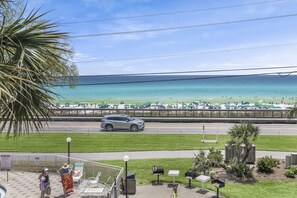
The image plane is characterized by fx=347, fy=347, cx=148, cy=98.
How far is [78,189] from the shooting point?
1662 centimetres

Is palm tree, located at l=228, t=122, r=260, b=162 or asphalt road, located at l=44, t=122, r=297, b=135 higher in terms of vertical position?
palm tree, located at l=228, t=122, r=260, b=162

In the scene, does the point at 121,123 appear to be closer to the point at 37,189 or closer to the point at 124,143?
the point at 124,143

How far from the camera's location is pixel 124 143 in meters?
27.3

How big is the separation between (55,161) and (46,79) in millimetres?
13852

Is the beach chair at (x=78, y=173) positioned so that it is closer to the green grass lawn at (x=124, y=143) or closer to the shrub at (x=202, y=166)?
the shrub at (x=202, y=166)

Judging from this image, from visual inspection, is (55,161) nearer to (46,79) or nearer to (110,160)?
(110,160)

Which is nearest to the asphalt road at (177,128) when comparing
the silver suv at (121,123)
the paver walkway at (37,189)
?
the silver suv at (121,123)

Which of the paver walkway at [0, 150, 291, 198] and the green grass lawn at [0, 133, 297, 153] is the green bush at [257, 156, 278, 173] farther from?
the green grass lawn at [0, 133, 297, 153]

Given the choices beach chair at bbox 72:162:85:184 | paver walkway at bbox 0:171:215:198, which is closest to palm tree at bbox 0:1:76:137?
paver walkway at bbox 0:171:215:198

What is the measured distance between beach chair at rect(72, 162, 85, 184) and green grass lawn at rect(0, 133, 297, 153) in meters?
6.98

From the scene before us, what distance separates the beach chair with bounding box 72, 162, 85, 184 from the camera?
55.9 ft

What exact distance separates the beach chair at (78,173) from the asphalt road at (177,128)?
1540 centimetres

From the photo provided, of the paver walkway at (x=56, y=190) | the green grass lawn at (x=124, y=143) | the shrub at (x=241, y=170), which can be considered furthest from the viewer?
the green grass lawn at (x=124, y=143)

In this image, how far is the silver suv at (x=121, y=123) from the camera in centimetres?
3372
